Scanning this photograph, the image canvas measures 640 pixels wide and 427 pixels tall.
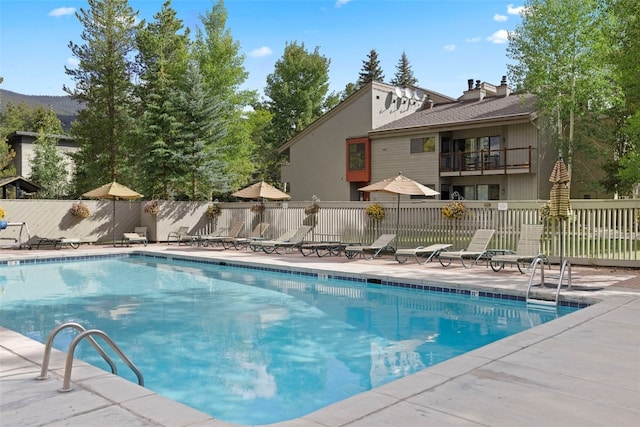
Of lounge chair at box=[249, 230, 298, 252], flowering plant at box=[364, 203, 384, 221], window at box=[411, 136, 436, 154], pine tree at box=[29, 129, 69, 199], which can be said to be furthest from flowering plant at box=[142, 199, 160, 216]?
pine tree at box=[29, 129, 69, 199]

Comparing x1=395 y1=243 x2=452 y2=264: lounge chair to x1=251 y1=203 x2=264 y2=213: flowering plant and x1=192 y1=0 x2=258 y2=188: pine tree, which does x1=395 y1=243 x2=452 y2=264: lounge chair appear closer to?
x1=251 y1=203 x2=264 y2=213: flowering plant

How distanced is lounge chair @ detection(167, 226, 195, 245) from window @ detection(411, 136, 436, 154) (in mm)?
10618

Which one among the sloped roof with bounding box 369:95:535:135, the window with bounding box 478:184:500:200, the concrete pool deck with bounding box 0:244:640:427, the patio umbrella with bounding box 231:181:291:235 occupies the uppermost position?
the sloped roof with bounding box 369:95:535:135

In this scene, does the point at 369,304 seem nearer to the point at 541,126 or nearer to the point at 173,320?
the point at 173,320

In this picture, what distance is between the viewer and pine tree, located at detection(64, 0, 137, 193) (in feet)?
80.3

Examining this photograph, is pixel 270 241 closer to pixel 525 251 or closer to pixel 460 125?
pixel 525 251

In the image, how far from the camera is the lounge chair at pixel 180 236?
61.8 feet

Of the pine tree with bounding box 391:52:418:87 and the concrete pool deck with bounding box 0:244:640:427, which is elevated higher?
the pine tree with bounding box 391:52:418:87

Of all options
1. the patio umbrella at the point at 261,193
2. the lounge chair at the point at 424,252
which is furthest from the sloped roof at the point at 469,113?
the lounge chair at the point at 424,252

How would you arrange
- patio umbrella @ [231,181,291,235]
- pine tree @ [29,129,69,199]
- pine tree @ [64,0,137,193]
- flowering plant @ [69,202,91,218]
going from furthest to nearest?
pine tree @ [29,129,69,199] < pine tree @ [64,0,137,193] < flowering plant @ [69,202,91,218] < patio umbrella @ [231,181,291,235]

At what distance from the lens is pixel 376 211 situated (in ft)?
48.8

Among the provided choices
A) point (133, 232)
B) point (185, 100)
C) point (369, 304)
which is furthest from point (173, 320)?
point (185, 100)

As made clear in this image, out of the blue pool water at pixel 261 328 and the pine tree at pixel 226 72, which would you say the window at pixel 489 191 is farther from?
the blue pool water at pixel 261 328

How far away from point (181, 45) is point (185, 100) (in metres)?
5.93
